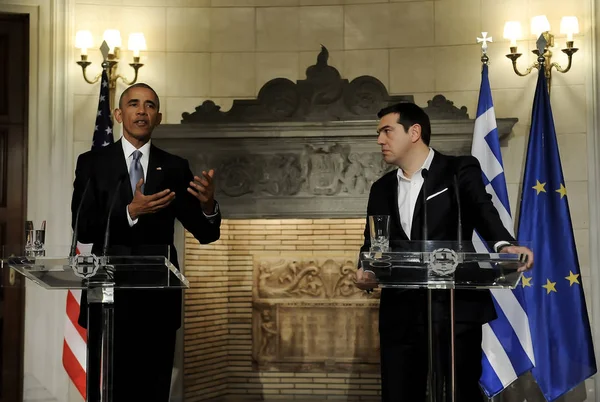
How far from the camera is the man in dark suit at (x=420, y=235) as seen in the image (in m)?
3.20

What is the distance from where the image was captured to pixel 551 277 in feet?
15.7

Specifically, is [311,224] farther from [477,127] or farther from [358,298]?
[477,127]

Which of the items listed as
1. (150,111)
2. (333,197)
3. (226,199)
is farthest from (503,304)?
(150,111)

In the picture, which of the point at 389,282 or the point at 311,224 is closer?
the point at 389,282

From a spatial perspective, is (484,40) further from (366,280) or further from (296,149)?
(366,280)

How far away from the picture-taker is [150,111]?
132 inches

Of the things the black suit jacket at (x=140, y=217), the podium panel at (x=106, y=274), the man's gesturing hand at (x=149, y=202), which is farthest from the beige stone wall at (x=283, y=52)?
the podium panel at (x=106, y=274)

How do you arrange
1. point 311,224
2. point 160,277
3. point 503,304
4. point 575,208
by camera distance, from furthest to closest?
point 311,224, point 575,208, point 503,304, point 160,277

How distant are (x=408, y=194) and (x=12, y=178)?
10.6 feet

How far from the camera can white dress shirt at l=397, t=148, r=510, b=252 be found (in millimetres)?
3355

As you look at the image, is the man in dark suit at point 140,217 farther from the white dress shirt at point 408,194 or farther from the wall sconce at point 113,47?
the wall sconce at point 113,47

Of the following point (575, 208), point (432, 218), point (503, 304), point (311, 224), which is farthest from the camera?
point (311, 224)

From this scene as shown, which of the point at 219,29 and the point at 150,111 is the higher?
the point at 219,29

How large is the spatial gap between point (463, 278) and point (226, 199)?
276 cm
